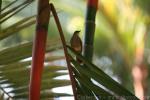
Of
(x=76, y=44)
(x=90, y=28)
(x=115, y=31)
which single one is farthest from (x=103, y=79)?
(x=115, y=31)

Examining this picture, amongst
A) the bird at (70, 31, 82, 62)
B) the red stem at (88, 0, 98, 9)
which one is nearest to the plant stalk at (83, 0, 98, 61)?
the red stem at (88, 0, 98, 9)

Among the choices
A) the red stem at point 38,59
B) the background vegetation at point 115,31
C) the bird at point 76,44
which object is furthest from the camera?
the background vegetation at point 115,31

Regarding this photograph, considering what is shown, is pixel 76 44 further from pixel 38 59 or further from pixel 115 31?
pixel 115 31

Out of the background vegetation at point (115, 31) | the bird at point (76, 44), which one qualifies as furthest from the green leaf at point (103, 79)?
the background vegetation at point (115, 31)

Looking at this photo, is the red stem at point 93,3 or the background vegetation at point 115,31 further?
the background vegetation at point 115,31

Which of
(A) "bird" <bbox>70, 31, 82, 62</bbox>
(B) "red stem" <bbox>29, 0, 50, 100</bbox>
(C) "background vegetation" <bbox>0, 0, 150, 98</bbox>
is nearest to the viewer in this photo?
(B) "red stem" <bbox>29, 0, 50, 100</bbox>

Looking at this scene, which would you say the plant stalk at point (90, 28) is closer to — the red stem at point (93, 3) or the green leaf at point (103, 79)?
the red stem at point (93, 3)

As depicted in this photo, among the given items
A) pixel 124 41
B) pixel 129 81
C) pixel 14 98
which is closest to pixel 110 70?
pixel 129 81

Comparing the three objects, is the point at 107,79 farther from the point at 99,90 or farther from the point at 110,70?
the point at 110,70

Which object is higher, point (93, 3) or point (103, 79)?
point (93, 3)

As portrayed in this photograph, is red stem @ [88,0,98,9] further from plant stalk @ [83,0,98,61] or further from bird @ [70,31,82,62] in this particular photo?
bird @ [70,31,82,62]

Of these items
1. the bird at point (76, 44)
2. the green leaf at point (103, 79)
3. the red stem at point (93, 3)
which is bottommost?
the green leaf at point (103, 79)
